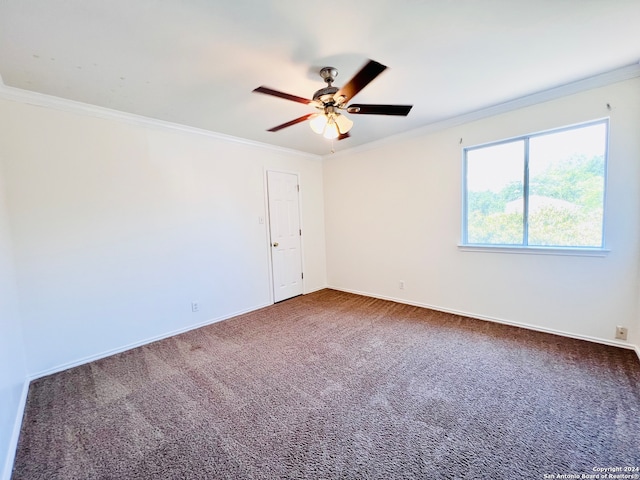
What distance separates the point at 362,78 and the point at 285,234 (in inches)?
117

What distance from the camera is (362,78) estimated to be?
1811 millimetres

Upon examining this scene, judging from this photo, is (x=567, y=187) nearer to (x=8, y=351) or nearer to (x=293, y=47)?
(x=293, y=47)

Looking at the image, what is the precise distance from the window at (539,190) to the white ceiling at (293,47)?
60cm

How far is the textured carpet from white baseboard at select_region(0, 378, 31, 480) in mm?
37

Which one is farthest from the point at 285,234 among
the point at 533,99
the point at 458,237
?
the point at 533,99

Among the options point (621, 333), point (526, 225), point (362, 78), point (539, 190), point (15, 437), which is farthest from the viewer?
point (526, 225)

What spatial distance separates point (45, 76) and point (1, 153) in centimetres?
79

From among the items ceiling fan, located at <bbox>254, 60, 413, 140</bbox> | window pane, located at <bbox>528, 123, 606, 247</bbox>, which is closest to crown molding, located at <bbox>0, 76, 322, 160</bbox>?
ceiling fan, located at <bbox>254, 60, 413, 140</bbox>

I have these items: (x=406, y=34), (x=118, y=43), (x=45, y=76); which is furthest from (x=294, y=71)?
(x=45, y=76)

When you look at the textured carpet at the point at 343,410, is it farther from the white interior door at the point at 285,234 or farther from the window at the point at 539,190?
the white interior door at the point at 285,234

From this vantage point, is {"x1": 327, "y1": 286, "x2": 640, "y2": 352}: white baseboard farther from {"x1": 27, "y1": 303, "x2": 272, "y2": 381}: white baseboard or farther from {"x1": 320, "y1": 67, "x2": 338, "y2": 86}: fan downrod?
{"x1": 320, "y1": 67, "x2": 338, "y2": 86}: fan downrod

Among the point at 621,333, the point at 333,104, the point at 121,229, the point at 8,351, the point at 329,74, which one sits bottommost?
the point at 621,333

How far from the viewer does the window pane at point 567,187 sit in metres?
2.59

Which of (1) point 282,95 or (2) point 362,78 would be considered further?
(1) point 282,95
